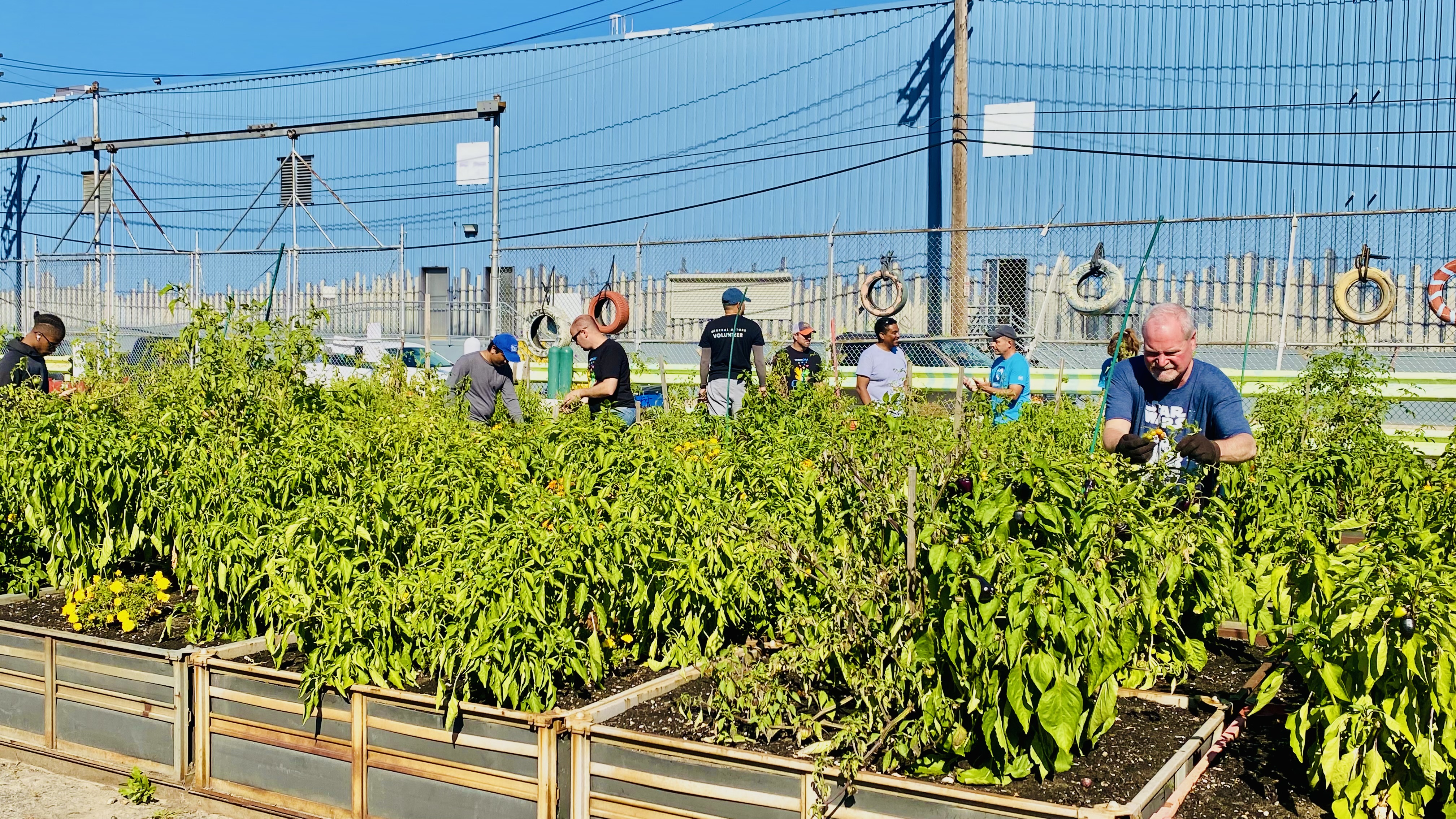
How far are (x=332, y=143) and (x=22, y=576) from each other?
28.6 meters

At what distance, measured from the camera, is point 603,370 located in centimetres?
819

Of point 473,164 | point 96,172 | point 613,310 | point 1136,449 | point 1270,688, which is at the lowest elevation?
point 1270,688

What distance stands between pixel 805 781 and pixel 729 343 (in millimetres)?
6583

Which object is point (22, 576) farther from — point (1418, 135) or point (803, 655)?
point (1418, 135)

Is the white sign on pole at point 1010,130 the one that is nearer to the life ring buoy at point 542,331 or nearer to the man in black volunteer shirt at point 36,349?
the life ring buoy at point 542,331

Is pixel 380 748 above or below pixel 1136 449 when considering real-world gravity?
below

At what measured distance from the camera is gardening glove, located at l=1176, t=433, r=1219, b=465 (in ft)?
14.2

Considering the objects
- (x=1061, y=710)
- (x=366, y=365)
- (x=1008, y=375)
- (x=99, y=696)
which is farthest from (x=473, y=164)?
(x=1061, y=710)

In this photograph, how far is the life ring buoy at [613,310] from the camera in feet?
34.5

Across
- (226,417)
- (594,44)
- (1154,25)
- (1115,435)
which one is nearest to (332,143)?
(594,44)

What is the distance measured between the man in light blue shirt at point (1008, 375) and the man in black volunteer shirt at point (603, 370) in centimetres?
269

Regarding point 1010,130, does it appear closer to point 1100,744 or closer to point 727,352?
point 727,352

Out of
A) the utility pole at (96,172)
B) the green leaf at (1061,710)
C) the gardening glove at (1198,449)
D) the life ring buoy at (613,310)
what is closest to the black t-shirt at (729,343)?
the life ring buoy at (613,310)

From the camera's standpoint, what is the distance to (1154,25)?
2405cm
